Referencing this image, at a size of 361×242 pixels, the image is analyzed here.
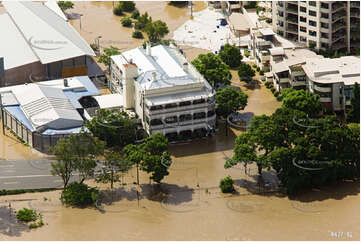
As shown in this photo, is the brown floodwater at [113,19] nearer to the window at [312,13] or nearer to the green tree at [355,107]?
the window at [312,13]

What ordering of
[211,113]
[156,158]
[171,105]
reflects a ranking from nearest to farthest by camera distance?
[156,158]
[171,105]
[211,113]

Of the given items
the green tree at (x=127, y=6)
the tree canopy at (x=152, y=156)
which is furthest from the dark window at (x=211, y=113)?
the green tree at (x=127, y=6)

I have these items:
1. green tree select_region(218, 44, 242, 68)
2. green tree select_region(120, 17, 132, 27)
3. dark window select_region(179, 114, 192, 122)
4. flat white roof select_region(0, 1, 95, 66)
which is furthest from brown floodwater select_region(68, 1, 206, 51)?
dark window select_region(179, 114, 192, 122)

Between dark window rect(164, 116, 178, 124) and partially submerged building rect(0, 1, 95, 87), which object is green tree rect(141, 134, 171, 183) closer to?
dark window rect(164, 116, 178, 124)

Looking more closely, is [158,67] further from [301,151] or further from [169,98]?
[301,151]

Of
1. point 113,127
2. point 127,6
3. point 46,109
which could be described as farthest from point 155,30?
point 113,127
